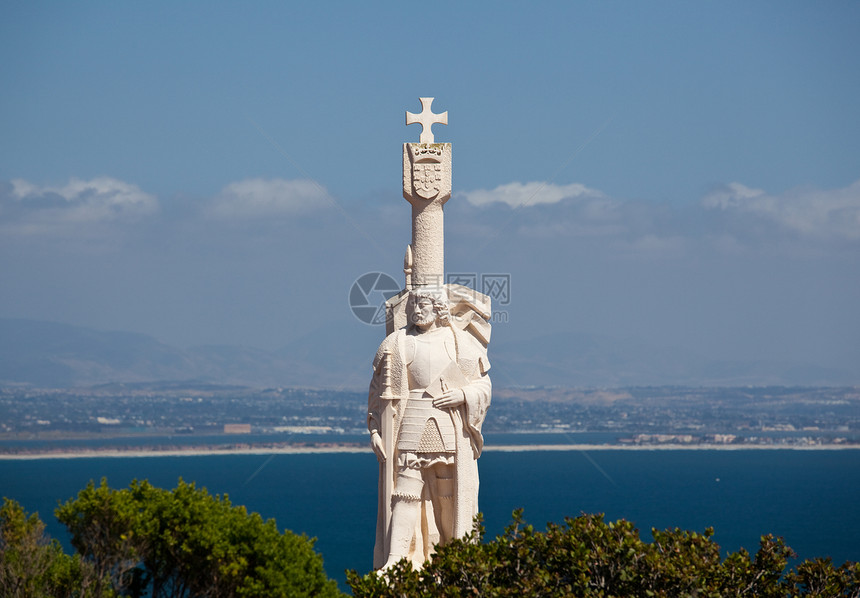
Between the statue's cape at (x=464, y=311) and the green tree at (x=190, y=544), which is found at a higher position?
the statue's cape at (x=464, y=311)

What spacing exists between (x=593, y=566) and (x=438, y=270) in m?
4.78

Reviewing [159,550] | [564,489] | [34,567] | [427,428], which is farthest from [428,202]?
[564,489]

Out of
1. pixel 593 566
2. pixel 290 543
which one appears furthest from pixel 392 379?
pixel 290 543

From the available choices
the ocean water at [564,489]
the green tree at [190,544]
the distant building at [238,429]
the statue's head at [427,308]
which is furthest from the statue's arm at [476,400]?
the distant building at [238,429]

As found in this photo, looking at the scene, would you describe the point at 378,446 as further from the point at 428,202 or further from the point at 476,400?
the point at 428,202

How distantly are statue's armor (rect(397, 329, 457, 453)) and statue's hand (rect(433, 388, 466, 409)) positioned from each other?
7 cm

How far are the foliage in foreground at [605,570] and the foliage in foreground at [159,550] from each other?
42.7 feet

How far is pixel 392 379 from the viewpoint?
14852 mm

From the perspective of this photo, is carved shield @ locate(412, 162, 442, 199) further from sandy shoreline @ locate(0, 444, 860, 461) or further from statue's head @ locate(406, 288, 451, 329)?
sandy shoreline @ locate(0, 444, 860, 461)

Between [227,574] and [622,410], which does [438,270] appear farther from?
[622,410]

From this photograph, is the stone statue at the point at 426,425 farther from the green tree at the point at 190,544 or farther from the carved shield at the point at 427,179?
the green tree at the point at 190,544

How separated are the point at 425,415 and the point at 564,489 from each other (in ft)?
318

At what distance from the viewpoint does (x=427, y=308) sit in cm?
1495

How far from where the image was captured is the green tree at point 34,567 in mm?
25812
